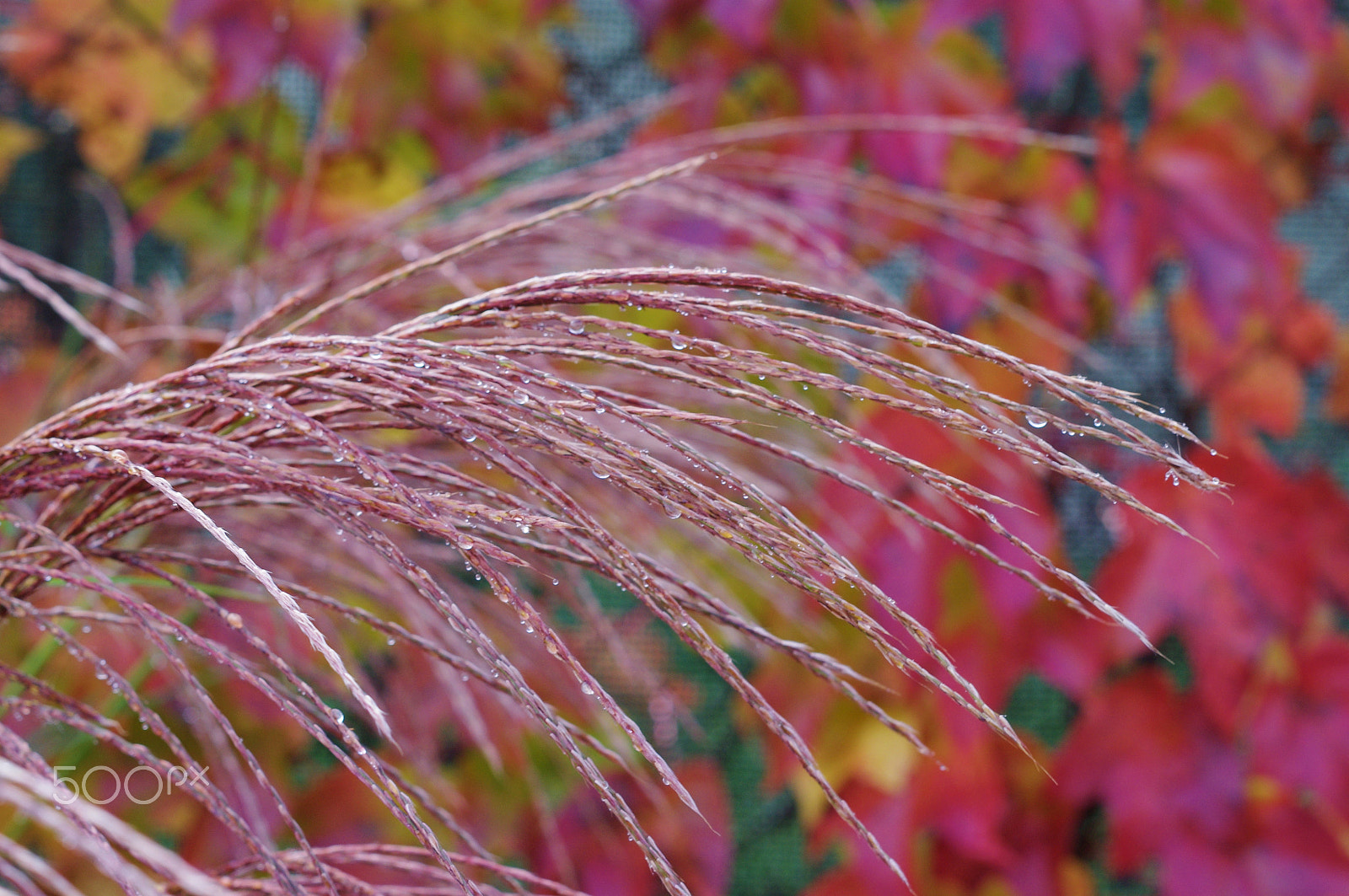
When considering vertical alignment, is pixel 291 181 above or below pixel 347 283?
above

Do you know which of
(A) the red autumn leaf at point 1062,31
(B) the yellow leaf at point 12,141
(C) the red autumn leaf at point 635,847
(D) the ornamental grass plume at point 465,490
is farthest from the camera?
(B) the yellow leaf at point 12,141

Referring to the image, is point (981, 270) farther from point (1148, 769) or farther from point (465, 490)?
point (465, 490)

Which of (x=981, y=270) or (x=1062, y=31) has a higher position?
(x=1062, y=31)

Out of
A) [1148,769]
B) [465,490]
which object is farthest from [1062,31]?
[465,490]

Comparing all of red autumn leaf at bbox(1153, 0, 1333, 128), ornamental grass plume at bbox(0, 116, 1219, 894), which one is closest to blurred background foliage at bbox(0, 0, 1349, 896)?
red autumn leaf at bbox(1153, 0, 1333, 128)

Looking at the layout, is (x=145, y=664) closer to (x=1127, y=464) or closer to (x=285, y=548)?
(x=285, y=548)

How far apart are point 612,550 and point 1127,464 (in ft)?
3.07

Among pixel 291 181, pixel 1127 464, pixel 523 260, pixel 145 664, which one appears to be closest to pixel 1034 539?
pixel 1127 464

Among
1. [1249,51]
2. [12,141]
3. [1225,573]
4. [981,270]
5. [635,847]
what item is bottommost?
[635,847]

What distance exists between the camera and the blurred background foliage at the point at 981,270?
87 centimetres

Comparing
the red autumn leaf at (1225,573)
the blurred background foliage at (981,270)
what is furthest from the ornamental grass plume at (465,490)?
the red autumn leaf at (1225,573)

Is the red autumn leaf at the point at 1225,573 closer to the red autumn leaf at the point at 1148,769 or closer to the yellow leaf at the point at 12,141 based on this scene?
the red autumn leaf at the point at 1148,769

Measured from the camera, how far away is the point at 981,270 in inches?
37.1

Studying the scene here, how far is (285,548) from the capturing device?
1.73 ft
